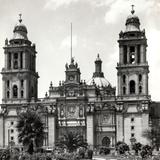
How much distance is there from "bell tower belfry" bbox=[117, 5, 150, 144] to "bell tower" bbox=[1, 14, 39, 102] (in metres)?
19.4

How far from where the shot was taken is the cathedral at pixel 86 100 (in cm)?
10644

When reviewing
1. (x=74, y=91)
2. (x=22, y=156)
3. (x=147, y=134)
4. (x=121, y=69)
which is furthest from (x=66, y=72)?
(x=22, y=156)

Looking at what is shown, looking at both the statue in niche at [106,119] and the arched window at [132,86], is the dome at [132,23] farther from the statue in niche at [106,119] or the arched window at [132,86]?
the statue in niche at [106,119]

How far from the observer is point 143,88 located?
351 feet

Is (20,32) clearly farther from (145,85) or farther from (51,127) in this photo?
(145,85)

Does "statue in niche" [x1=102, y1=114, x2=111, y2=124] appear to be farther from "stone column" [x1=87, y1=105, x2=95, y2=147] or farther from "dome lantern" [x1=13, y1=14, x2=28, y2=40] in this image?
"dome lantern" [x1=13, y1=14, x2=28, y2=40]

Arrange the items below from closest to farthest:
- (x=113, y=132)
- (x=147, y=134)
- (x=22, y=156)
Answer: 1. (x=22, y=156)
2. (x=147, y=134)
3. (x=113, y=132)

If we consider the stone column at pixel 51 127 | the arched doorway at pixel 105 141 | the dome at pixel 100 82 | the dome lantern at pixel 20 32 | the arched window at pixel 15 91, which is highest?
the dome lantern at pixel 20 32

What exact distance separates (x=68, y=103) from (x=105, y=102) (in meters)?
7.59

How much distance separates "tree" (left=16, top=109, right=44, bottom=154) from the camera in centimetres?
7412

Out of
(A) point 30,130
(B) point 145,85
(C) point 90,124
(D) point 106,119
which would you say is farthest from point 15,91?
(A) point 30,130

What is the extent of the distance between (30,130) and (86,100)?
35.6 metres

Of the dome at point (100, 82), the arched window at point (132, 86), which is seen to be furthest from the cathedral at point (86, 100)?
the dome at point (100, 82)

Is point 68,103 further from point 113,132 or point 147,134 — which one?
point 147,134
